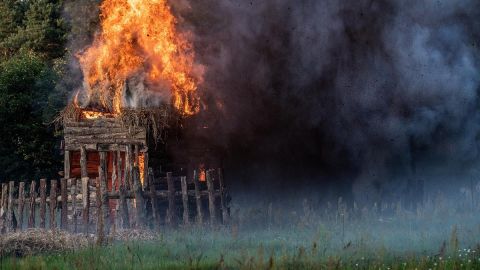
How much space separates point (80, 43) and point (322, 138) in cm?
1286

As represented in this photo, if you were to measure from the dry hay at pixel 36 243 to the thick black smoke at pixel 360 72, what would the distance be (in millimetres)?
8945

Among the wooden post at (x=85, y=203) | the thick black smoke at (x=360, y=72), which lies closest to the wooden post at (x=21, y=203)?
the wooden post at (x=85, y=203)

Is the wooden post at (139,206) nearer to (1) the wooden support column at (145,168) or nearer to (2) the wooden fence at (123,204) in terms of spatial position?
(2) the wooden fence at (123,204)

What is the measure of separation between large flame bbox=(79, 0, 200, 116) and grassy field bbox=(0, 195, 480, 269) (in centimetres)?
437

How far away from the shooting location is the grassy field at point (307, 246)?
978 cm

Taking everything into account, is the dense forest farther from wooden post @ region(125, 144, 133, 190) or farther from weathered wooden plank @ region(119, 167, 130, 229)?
weathered wooden plank @ region(119, 167, 130, 229)

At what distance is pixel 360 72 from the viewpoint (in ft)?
65.3

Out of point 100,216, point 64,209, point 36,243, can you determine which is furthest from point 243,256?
point 64,209

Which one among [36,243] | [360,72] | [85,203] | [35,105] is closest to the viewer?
[36,243]

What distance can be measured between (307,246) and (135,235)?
13.0ft

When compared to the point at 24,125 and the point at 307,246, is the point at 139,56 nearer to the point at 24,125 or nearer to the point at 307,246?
the point at 307,246

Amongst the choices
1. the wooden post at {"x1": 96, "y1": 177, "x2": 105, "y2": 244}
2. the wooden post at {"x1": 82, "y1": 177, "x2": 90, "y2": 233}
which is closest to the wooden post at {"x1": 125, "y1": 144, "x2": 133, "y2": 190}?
the wooden post at {"x1": 82, "y1": 177, "x2": 90, "y2": 233}

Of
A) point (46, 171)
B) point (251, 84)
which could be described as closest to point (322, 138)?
point (251, 84)

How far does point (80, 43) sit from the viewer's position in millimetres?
29125
